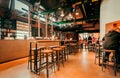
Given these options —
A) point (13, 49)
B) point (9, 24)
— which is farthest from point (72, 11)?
point (13, 49)

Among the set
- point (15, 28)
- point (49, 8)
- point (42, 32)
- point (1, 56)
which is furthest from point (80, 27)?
point (1, 56)

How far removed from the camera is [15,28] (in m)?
7.06

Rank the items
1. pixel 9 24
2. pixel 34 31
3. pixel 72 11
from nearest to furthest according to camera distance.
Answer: pixel 9 24 → pixel 34 31 → pixel 72 11

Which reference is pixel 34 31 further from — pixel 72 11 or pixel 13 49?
pixel 13 49

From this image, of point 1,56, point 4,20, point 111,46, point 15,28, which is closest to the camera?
point 111,46

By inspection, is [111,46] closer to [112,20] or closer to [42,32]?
[112,20]

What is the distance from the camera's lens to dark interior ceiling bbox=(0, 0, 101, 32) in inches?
295

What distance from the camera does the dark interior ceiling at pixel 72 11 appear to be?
7488 millimetres

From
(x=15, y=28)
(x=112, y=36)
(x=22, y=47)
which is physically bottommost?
(x=22, y=47)

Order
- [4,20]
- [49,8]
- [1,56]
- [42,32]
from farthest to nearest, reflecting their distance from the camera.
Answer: [42,32] → [49,8] → [4,20] → [1,56]

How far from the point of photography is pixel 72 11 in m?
9.23

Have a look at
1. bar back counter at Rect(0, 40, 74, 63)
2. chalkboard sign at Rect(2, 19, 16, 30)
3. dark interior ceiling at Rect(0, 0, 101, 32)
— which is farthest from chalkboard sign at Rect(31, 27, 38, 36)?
bar back counter at Rect(0, 40, 74, 63)

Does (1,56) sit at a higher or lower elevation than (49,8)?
lower

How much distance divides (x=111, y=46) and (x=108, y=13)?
3.67 meters
